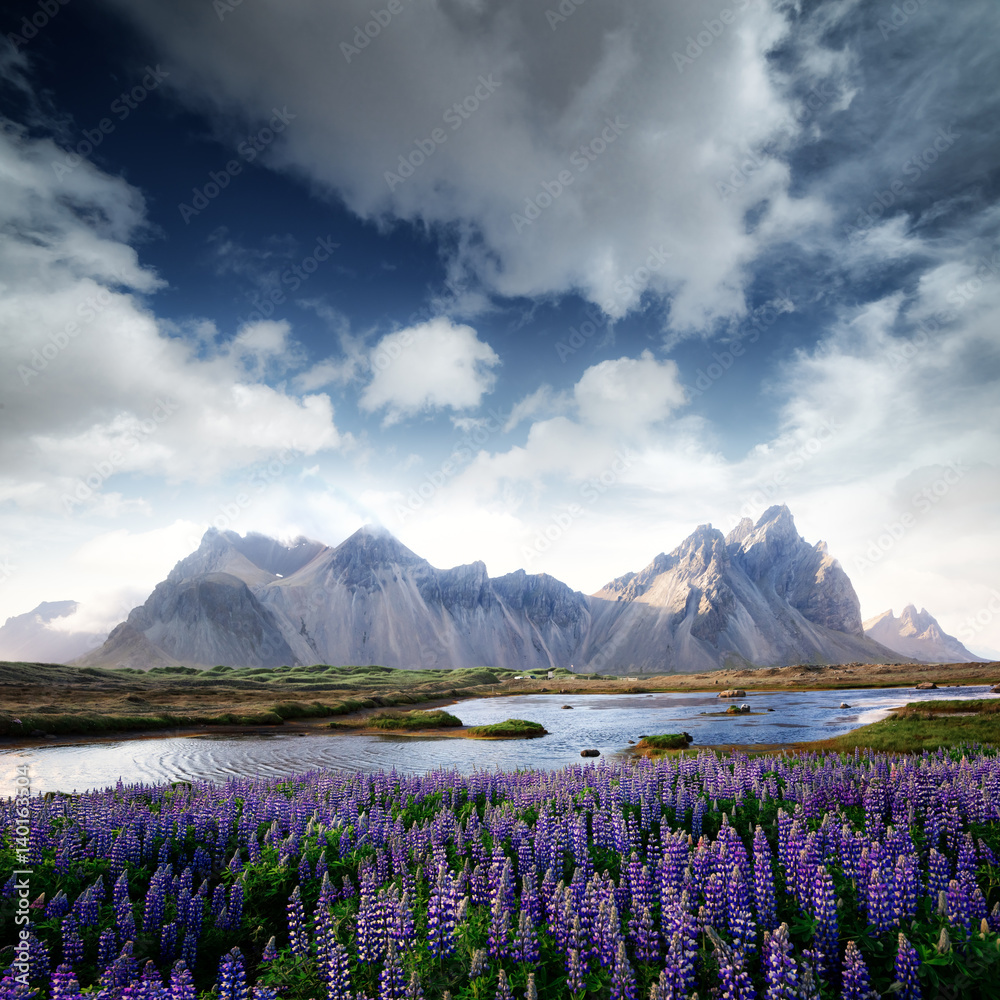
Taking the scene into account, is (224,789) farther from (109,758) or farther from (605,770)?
(109,758)

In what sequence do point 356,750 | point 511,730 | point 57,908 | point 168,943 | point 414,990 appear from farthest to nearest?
point 511,730 → point 356,750 → point 57,908 → point 168,943 → point 414,990

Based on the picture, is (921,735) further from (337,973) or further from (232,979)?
(232,979)

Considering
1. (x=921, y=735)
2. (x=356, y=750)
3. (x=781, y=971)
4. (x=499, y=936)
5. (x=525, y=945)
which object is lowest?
(x=356, y=750)

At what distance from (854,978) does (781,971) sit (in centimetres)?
96

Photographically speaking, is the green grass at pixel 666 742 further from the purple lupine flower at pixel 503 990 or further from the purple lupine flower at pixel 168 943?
the purple lupine flower at pixel 503 990

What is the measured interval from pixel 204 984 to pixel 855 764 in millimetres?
19726

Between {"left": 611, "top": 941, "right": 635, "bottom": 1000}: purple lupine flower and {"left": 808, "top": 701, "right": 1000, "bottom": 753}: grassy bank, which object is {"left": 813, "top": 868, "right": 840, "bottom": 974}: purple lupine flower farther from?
{"left": 808, "top": 701, "right": 1000, "bottom": 753}: grassy bank

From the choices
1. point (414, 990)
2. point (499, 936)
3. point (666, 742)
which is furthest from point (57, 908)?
point (666, 742)

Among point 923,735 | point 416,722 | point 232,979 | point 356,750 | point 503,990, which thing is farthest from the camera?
point 416,722

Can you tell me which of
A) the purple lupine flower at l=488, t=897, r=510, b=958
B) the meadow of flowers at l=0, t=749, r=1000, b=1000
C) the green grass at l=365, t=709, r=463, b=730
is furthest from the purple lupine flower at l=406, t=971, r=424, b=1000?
the green grass at l=365, t=709, r=463, b=730

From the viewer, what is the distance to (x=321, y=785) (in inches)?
728

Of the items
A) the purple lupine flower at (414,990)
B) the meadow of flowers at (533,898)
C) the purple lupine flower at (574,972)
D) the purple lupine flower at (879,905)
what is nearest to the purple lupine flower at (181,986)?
the meadow of flowers at (533,898)

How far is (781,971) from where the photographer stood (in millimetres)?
5570

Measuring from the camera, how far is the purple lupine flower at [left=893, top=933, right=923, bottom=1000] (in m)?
5.95
